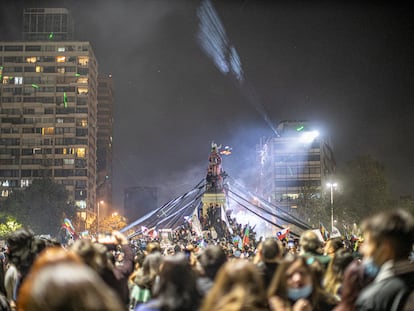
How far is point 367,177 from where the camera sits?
2808 inches

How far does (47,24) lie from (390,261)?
143842 millimetres

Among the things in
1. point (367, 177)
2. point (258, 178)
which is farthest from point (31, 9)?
point (367, 177)

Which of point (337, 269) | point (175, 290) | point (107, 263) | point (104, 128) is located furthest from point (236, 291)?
point (104, 128)

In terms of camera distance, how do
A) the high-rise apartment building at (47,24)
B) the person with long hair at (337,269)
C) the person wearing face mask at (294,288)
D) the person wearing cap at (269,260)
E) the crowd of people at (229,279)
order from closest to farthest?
the crowd of people at (229,279)
the person wearing face mask at (294,288)
the person wearing cap at (269,260)
the person with long hair at (337,269)
the high-rise apartment building at (47,24)

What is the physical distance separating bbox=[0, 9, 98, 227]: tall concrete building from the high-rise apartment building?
12577 millimetres

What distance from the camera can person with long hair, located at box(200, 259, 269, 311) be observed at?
4.05 metres

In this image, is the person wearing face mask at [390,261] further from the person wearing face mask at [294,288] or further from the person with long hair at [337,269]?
the person with long hair at [337,269]

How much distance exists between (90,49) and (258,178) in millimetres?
60128

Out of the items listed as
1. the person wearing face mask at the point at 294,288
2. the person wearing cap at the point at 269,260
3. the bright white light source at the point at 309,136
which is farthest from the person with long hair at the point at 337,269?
the bright white light source at the point at 309,136

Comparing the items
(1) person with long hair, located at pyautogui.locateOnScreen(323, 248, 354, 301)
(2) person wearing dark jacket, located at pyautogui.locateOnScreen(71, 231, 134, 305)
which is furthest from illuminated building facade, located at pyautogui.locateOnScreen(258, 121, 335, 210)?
(1) person with long hair, located at pyautogui.locateOnScreen(323, 248, 354, 301)

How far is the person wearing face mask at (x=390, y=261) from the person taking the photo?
13.0 ft

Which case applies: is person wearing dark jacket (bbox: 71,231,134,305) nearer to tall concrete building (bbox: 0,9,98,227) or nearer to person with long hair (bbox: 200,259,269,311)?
person with long hair (bbox: 200,259,269,311)

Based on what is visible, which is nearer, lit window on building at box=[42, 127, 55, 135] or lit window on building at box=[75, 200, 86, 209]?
lit window on building at box=[75, 200, 86, 209]

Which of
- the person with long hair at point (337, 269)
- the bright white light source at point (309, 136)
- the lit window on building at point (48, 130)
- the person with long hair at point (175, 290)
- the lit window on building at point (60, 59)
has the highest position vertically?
the lit window on building at point (60, 59)
